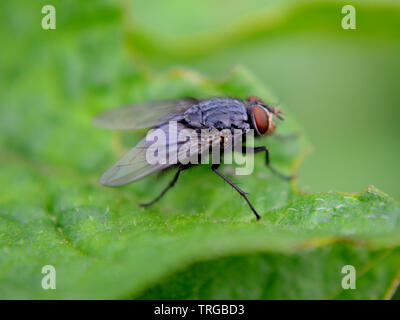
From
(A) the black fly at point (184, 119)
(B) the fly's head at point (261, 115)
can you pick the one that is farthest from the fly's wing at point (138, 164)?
(B) the fly's head at point (261, 115)

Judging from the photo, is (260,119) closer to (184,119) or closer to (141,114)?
(184,119)


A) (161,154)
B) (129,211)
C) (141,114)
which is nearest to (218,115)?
(161,154)

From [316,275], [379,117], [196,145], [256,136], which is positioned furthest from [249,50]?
[316,275]

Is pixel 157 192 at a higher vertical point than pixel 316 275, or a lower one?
higher

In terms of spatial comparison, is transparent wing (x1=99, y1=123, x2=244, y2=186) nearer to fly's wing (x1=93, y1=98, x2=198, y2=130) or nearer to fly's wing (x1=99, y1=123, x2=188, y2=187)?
fly's wing (x1=99, y1=123, x2=188, y2=187)
